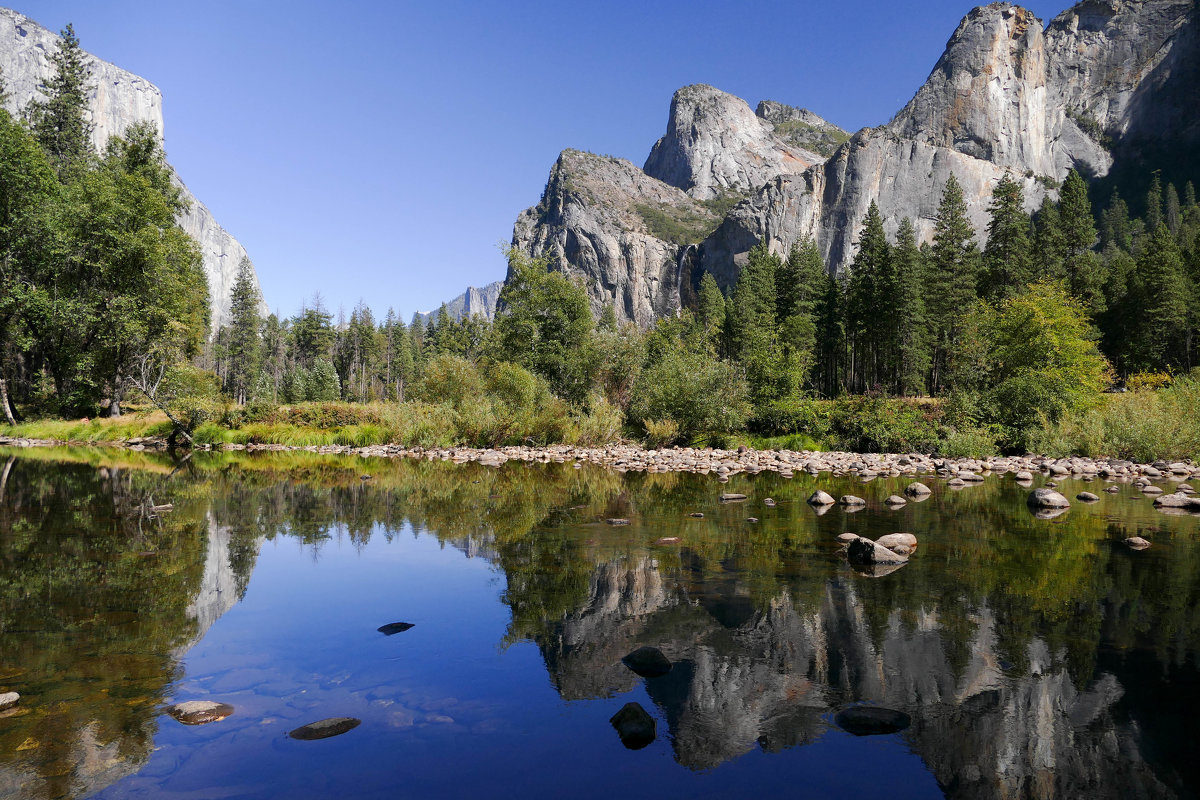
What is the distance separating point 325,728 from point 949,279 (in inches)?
2248

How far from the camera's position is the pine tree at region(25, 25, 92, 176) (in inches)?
1416

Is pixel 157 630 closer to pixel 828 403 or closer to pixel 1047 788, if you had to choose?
pixel 1047 788

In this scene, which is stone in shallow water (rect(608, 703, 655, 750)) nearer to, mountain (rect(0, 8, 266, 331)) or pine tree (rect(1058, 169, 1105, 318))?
pine tree (rect(1058, 169, 1105, 318))

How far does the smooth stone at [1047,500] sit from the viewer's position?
12.0 meters

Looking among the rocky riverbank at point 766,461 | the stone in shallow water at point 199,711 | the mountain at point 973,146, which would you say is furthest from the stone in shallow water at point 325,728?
the mountain at point 973,146

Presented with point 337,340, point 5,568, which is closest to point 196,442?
point 5,568

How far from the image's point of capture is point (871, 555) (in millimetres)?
7664

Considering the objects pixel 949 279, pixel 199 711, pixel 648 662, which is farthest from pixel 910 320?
pixel 199 711

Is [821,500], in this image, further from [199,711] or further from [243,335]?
[243,335]

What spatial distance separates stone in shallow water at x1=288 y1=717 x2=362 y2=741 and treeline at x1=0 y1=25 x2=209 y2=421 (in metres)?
30.0

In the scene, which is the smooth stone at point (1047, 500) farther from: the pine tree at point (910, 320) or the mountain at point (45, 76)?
the mountain at point (45, 76)

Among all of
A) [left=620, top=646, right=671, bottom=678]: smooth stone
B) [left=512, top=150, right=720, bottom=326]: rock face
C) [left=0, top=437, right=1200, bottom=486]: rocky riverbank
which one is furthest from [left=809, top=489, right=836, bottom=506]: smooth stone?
[left=512, top=150, right=720, bottom=326]: rock face

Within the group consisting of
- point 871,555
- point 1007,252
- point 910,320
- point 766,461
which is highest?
point 1007,252

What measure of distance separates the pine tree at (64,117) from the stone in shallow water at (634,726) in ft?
150
